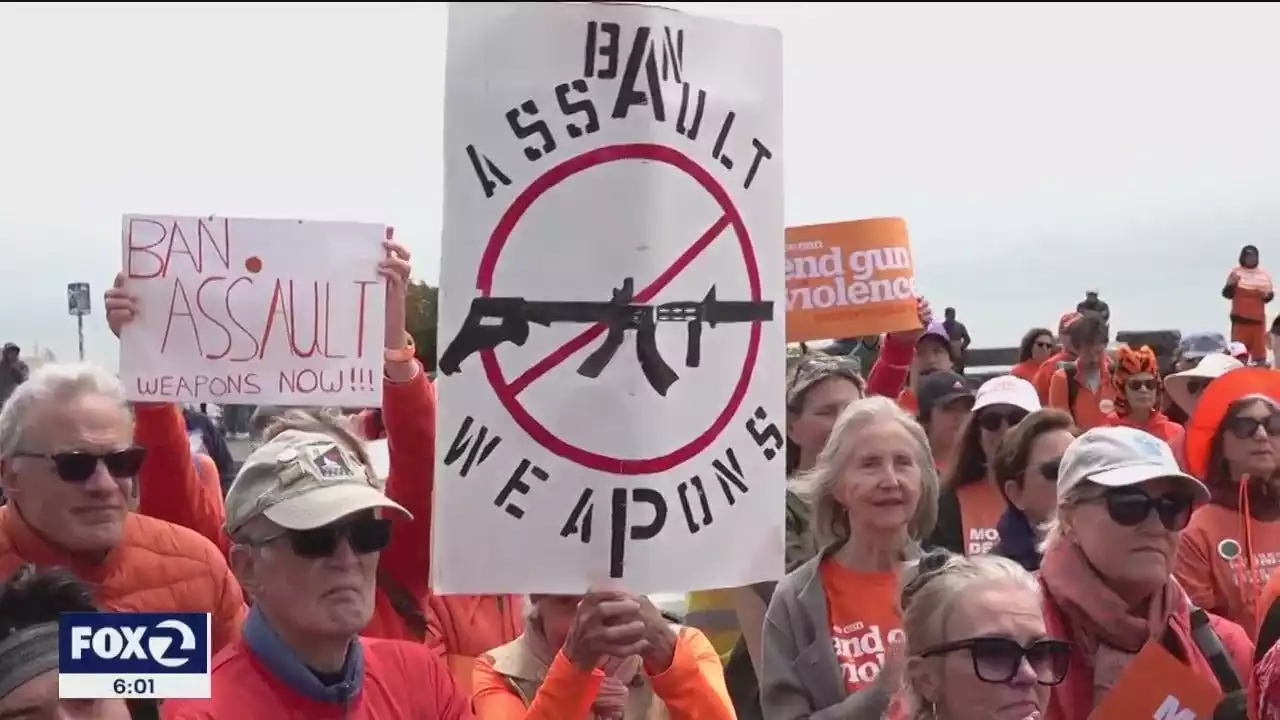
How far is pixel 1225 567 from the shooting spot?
4.26 m

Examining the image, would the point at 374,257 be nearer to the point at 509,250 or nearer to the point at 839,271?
the point at 509,250

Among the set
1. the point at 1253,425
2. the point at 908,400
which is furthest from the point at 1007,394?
the point at 908,400

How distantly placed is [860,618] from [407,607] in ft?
3.58

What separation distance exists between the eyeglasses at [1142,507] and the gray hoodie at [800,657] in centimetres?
72

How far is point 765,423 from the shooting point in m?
2.53

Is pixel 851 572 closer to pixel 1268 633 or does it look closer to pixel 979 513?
pixel 1268 633

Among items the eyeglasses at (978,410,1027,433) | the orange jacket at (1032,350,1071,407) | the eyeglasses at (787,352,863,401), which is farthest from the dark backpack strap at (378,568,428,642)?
the orange jacket at (1032,350,1071,407)

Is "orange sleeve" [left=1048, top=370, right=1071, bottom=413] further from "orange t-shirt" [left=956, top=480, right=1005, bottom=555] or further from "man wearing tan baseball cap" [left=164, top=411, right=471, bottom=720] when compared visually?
"man wearing tan baseball cap" [left=164, top=411, right=471, bottom=720]

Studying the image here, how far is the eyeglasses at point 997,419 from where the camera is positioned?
207 inches

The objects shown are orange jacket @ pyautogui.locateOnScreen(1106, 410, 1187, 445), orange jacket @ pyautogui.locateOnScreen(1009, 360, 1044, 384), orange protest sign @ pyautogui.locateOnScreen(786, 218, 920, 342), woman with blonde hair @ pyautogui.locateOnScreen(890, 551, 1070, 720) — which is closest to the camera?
woman with blonde hair @ pyautogui.locateOnScreen(890, 551, 1070, 720)

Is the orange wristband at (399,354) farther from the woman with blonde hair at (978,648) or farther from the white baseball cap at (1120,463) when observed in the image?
the white baseball cap at (1120,463)

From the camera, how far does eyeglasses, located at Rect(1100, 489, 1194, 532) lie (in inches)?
118

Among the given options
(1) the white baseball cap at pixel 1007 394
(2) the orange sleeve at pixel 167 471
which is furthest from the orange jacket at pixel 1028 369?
(2) the orange sleeve at pixel 167 471

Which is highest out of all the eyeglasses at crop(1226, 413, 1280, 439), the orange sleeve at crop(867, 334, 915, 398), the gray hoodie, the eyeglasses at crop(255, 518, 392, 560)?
the orange sleeve at crop(867, 334, 915, 398)
